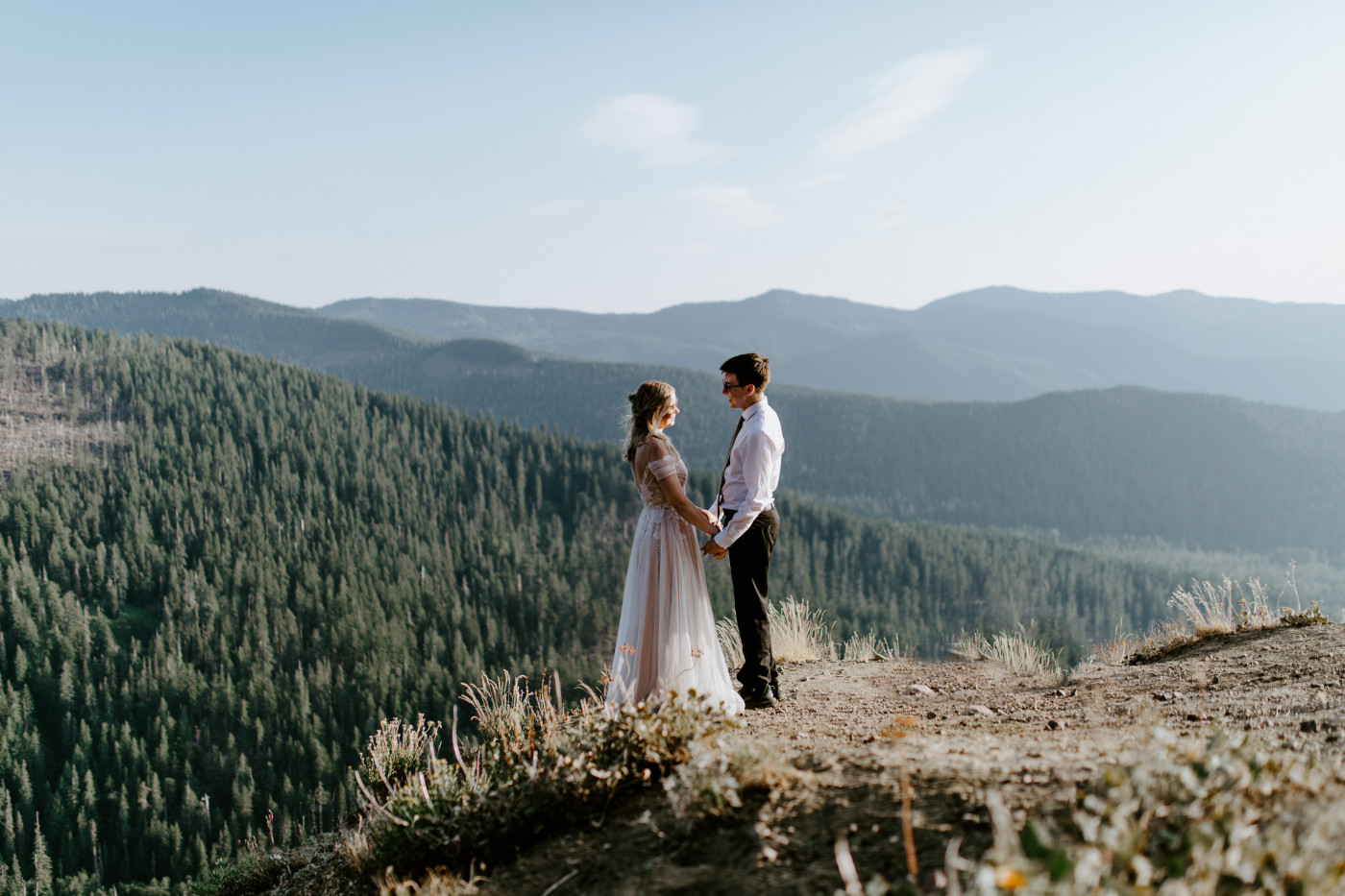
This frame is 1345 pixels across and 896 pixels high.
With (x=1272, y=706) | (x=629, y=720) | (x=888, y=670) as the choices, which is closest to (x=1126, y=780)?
(x=629, y=720)

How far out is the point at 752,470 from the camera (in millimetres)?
5688

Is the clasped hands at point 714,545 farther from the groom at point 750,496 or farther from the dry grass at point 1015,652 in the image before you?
the dry grass at point 1015,652

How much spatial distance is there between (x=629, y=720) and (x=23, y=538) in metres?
149

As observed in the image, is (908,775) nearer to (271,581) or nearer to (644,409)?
(644,409)

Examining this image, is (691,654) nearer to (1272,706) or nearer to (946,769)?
(946,769)

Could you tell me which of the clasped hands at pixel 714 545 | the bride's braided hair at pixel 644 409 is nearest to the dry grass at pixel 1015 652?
the clasped hands at pixel 714 545

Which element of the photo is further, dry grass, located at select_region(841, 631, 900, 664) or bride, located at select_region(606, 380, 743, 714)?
dry grass, located at select_region(841, 631, 900, 664)

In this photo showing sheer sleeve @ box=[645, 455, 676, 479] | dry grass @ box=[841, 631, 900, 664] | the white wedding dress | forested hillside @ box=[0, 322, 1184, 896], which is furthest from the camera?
forested hillside @ box=[0, 322, 1184, 896]

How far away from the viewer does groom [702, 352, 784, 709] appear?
18.7 feet

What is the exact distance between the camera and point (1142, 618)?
134125mm

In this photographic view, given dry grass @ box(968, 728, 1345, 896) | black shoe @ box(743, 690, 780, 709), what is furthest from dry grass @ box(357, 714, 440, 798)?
dry grass @ box(968, 728, 1345, 896)

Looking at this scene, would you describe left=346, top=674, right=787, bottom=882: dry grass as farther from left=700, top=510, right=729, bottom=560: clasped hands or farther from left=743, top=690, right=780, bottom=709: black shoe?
left=743, top=690, right=780, bottom=709: black shoe

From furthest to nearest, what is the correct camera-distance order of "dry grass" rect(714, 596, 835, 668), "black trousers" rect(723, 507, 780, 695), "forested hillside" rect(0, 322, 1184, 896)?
"forested hillside" rect(0, 322, 1184, 896), "dry grass" rect(714, 596, 835, 668), "black trousers" rect(723, 507, 780, 695)

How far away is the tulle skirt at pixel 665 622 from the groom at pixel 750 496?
268mm
